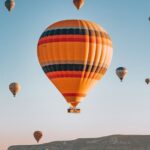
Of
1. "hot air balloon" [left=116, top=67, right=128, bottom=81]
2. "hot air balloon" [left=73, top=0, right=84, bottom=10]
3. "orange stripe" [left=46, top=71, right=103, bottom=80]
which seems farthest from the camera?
"hot air balloon" [left=116, top=67, right=128, bottom=81]

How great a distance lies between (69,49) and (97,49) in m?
2.61

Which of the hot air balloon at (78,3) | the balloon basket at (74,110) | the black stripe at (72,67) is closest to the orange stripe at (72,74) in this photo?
the black stripe at (72,67)

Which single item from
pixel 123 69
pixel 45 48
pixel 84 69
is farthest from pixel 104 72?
pixel 123 69

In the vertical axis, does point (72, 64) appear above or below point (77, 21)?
below

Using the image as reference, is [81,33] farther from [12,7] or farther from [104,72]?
[12,7]

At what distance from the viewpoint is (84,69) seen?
54000mm

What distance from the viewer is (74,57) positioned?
53750 millimetres

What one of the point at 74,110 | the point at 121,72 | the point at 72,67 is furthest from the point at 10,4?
the point at 74,110

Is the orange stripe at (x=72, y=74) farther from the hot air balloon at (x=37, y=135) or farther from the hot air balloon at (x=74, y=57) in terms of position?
the hot air balloon at (x=37, y=135)

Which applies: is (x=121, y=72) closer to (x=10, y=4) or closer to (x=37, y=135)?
(x=10, y=4)

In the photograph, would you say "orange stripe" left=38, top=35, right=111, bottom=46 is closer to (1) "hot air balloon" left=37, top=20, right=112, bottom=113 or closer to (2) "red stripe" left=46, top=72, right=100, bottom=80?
(1) "hot air balloon" left=37, top=20, right=112, bottom=113

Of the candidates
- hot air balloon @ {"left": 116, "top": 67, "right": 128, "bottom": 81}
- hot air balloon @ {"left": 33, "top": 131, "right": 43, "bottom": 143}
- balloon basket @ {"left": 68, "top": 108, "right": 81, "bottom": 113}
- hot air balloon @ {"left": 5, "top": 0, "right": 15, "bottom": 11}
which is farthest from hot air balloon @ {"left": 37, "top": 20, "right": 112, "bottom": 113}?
hot air balloon @ {"left": 33, "top": 131, "right": 43, "bottom": 143}

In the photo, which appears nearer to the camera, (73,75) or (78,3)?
(73,75)

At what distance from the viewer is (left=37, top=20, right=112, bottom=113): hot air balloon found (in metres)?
53.8
